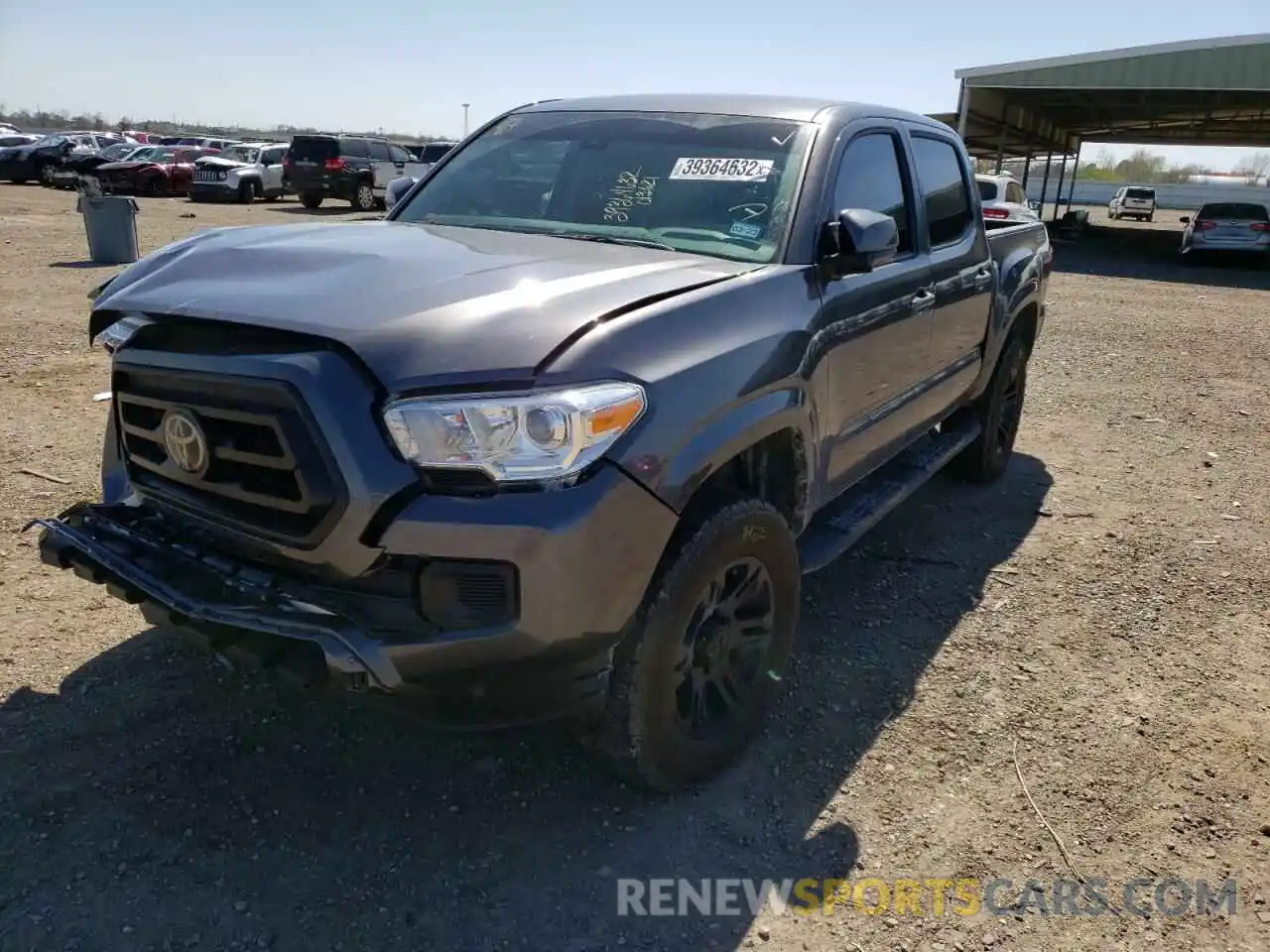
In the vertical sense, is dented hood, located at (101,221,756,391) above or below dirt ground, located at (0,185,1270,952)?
above

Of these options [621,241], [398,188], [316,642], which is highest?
[398,188]

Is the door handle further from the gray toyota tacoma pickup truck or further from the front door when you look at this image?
the gray toyota tacoma pickup truck

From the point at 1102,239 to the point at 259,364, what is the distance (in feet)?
101

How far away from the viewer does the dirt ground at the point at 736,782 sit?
2.38m

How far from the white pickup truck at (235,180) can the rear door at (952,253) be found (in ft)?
82.5

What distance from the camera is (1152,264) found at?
70.4 ft

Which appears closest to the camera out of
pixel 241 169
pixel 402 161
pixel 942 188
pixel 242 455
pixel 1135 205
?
pixel 242 455

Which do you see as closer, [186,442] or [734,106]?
[186,442]

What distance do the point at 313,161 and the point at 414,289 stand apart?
80.1ft

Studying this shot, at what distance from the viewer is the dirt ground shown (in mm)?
2375

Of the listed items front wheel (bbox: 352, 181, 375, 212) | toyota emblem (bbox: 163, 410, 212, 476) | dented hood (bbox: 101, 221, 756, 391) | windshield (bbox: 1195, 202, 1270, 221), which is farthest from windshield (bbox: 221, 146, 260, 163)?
toyota emblem (bbox: 163, 410, 212, 476)

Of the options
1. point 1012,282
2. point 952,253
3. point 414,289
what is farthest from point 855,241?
point 1012,282

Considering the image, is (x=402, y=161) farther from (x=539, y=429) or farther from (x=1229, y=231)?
(x=539, y=429)

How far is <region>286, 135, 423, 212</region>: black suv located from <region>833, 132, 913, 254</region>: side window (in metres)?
21.8
